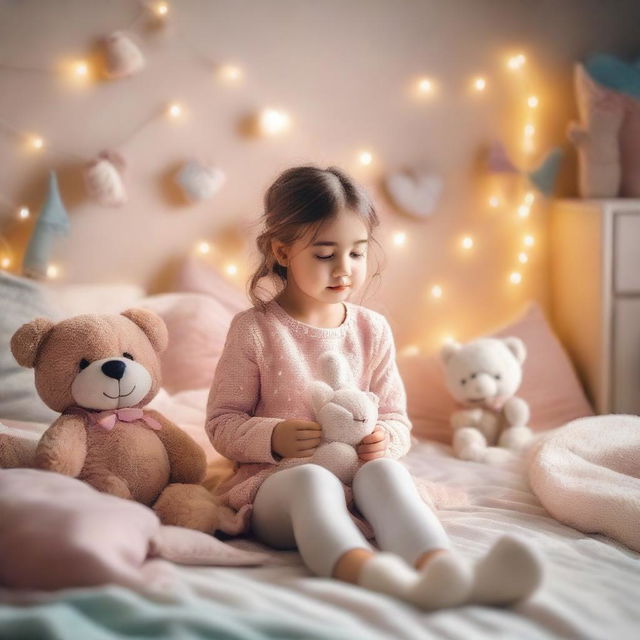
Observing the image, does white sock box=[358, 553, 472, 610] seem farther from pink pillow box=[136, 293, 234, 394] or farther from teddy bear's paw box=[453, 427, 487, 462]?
pink pillow box=[136, 293, 234, 394]

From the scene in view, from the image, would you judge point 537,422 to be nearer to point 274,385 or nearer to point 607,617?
point 274,385

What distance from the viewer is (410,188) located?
2344mm

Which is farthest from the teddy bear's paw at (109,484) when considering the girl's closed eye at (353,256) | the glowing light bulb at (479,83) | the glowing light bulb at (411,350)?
the glowing light bulb at (479,83)

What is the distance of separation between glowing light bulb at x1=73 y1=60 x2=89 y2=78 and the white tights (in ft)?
4.24

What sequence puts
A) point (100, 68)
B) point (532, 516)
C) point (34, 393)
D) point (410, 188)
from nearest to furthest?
point (532, 516), point (34, 393), point (100, 68), point (410, 188)

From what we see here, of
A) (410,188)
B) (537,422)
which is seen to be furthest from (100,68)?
(537,422)

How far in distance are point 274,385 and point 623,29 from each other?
5.43 ft

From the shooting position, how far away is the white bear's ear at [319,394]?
1.36 metres

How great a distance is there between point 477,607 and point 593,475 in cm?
59

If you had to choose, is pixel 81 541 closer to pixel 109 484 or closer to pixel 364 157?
pixel 109 484

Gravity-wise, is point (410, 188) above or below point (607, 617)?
above

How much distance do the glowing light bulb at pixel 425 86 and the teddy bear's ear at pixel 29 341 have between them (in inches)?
54.3

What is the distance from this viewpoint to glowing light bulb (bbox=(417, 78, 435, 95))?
2.36 meters

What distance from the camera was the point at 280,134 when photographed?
228 cm
